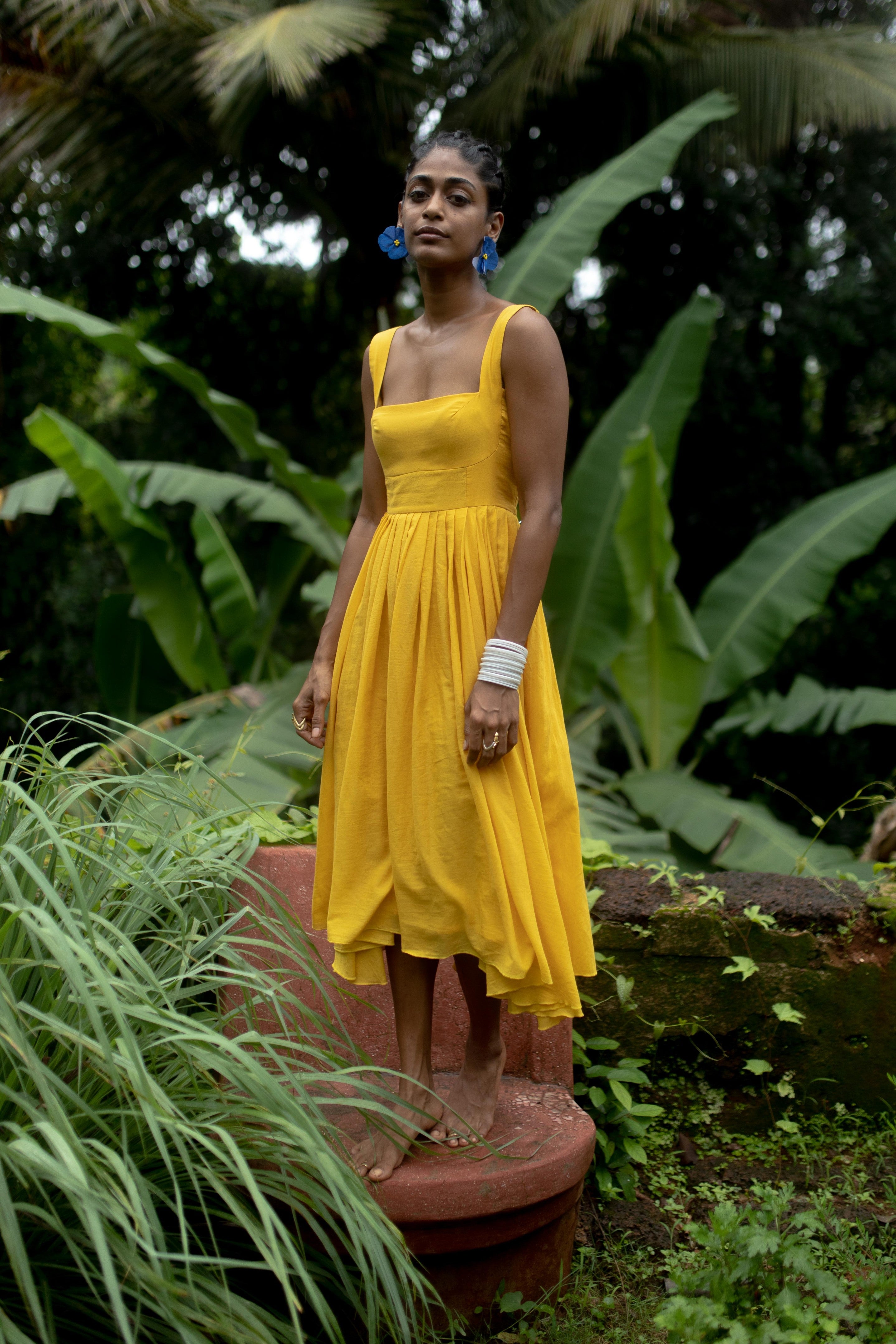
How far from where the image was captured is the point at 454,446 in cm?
200

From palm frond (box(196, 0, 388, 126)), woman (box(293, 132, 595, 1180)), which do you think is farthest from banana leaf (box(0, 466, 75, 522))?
woman (box(293, 132, 595, 1180))

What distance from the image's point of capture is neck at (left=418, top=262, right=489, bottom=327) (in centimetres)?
207

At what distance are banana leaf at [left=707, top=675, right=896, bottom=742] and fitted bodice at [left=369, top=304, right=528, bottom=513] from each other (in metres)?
3.59

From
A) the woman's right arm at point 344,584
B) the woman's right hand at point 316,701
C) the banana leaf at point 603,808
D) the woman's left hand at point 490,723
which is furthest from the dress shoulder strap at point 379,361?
the banana leaf at point 603,808

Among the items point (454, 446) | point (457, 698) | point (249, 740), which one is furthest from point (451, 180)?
point (249, 740)

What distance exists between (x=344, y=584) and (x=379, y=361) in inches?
18.1

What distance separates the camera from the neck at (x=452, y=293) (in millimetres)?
2068

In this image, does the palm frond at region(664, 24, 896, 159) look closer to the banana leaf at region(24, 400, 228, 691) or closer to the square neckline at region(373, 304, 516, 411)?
the banana leaf at region(24, 400, 228, 691)

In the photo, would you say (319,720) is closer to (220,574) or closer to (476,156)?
(476,156)

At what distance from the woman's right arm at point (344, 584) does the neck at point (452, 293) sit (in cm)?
18

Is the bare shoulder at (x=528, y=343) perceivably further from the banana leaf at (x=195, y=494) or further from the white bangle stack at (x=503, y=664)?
the banana leaf at (x=195, y=494)

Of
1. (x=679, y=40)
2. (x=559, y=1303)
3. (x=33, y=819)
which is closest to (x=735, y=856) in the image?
(x=559, y=1303)

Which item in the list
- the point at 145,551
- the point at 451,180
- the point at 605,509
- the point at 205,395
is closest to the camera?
the point at 451,180

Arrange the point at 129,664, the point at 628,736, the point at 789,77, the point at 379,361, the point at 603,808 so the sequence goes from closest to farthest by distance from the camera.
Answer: the point at 379,361, the point at 603,808, the point at 628,736, the point at 129,664, the point at 789,77
